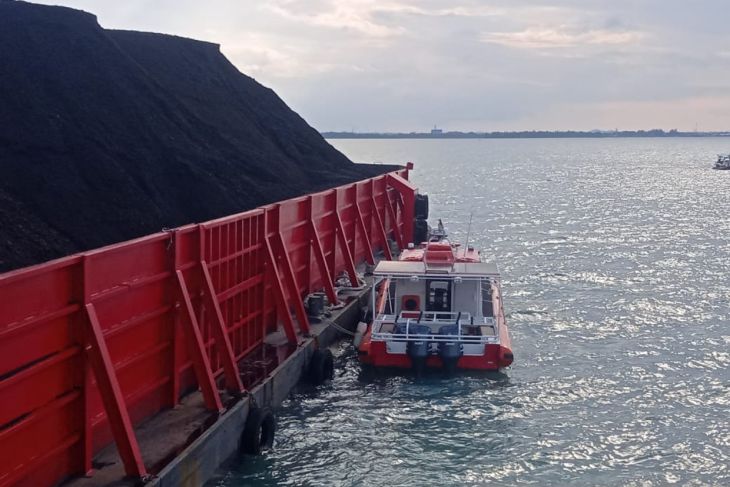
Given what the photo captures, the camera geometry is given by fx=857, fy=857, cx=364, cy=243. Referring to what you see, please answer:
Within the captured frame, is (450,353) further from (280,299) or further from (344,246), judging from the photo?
(344,246)

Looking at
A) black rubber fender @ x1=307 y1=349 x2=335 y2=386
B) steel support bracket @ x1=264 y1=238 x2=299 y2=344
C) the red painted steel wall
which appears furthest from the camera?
black rubber fender @ x1=307 y1=349 x2=335 y2=386

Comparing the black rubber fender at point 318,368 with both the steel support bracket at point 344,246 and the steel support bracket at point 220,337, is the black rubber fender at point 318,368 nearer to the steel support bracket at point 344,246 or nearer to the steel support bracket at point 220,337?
the steel support bracket at point 220,337

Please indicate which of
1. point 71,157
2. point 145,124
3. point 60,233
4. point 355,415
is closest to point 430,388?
point 355,415

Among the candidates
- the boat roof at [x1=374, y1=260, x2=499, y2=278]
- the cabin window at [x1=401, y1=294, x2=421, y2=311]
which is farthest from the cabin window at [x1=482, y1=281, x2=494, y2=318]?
the cabin window at [x1=401, y1=294, x2=421, y2=311]

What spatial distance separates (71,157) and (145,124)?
17.6ft

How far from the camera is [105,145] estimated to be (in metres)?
22.9

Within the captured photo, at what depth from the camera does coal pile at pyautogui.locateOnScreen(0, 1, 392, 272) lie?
19172mm

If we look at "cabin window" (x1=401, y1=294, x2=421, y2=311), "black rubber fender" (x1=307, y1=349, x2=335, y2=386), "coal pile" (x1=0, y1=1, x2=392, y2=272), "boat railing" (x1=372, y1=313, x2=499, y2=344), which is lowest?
"black rubber fender" (x1=307, y1=349, x2=335, y2=386)

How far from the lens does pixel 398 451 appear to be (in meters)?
13.4

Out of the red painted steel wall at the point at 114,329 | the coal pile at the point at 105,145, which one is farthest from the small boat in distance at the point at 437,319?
the coal pile at the point at 105,145

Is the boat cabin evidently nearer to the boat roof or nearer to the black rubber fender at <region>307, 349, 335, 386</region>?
the boat roof

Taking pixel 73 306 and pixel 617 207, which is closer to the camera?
pixel 73 306

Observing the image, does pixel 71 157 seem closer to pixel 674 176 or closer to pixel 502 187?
pixel 502 187

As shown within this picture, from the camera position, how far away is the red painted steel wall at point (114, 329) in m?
8.50
